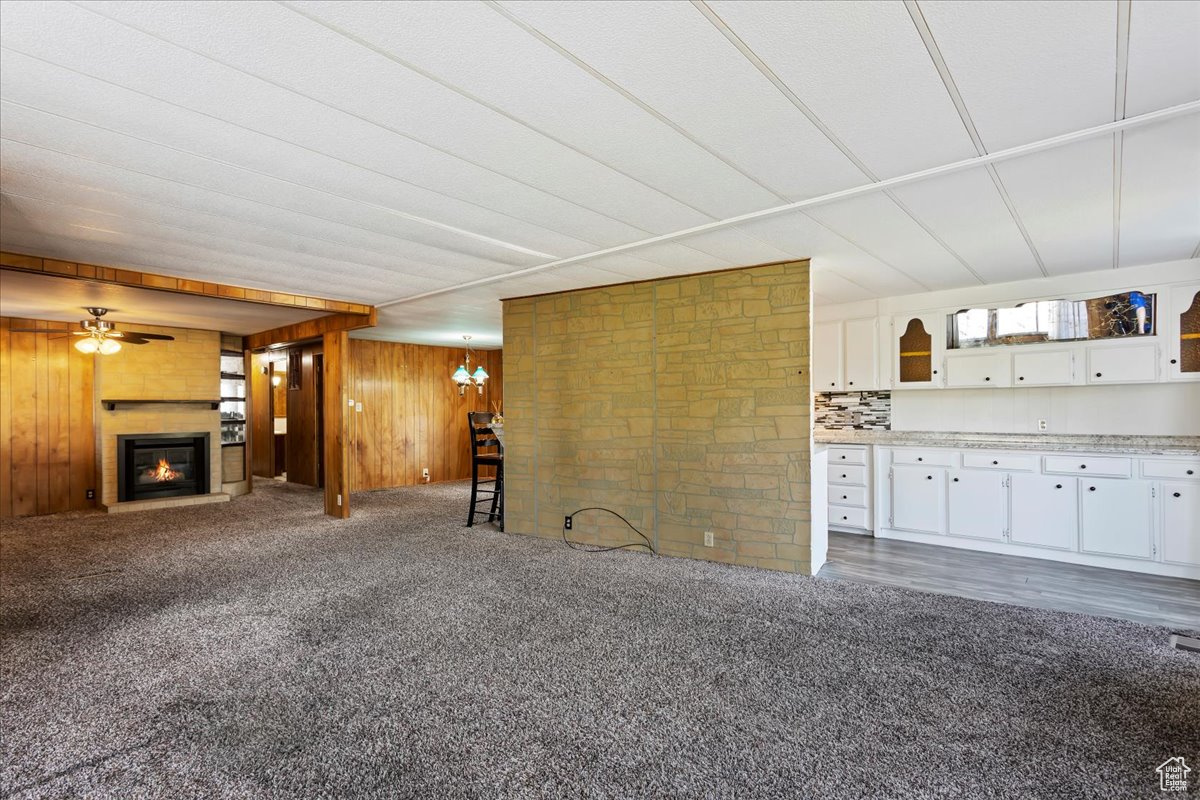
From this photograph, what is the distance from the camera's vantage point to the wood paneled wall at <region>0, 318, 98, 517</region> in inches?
266

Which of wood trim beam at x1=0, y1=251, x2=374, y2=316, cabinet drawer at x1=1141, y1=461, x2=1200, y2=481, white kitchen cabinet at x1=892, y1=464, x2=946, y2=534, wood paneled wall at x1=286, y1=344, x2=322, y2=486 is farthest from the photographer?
wood paneled wall at x1=286, y1=344, x2=322, y2=486

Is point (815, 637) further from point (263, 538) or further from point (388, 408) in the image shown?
point (388, 408)

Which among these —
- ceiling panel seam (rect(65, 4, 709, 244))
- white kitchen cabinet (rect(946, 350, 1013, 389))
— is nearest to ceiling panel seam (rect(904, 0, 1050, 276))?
ceiling panel seam (rect(65, 4, 709, 244))

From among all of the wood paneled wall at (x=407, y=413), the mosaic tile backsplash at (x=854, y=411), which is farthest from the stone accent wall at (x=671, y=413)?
the wood paneled wall at (x=407, y=413)

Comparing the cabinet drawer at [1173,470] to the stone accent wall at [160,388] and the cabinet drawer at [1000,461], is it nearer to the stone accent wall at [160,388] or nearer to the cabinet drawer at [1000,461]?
the cabinet drawer at [1000,461]

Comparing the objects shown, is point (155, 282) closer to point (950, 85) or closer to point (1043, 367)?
point (950, 85)

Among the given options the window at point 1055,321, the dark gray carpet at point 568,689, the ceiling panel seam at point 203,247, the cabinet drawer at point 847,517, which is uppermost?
the ceiling panel seam at point 203,247

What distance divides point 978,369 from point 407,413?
8166mm

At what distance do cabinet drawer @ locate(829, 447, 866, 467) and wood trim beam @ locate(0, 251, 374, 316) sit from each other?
17.6ft

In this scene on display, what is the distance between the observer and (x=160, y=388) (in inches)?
299

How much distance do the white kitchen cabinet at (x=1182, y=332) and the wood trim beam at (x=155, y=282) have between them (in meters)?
7.40

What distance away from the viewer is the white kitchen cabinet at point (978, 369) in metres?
5.03

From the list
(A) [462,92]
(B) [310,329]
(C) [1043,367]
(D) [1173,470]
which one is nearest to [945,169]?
(A) [462,92]

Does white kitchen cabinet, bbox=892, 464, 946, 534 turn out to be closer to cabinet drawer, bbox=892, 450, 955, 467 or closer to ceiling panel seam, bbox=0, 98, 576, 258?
cabinet drawer, bbox=892, 450, 955, 467
